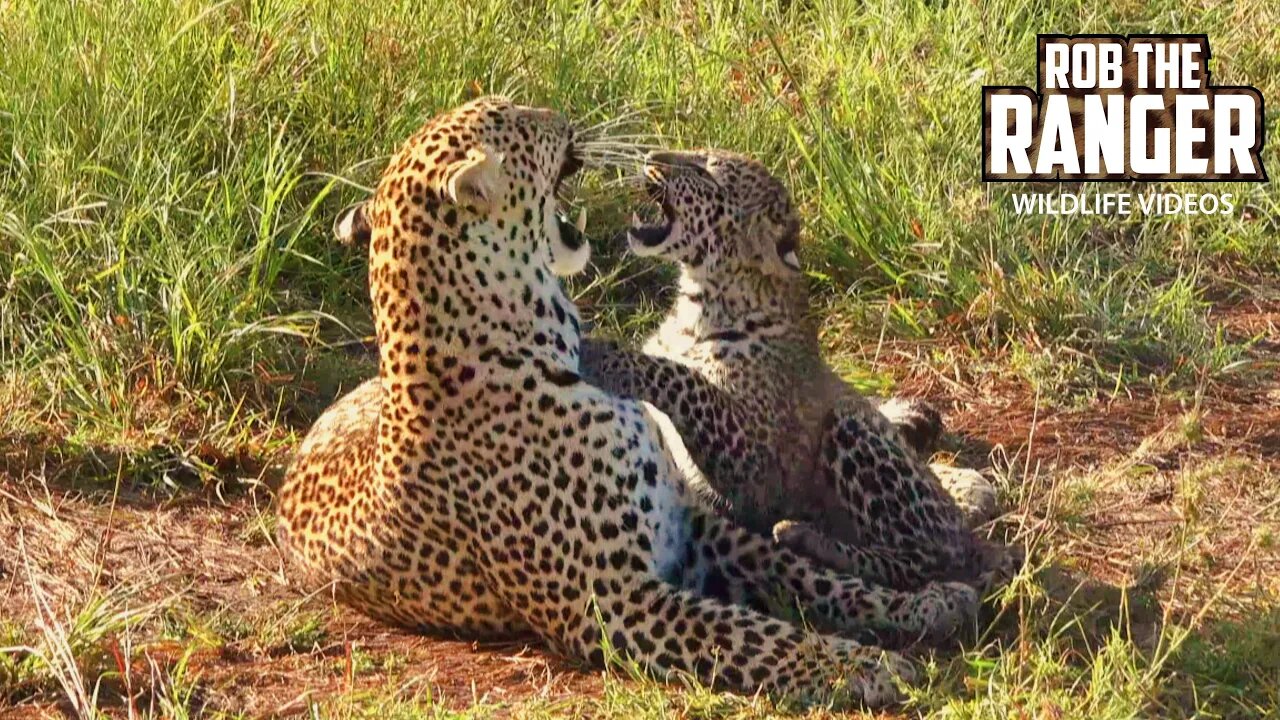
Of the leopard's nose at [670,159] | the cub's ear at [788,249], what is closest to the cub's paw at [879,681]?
the cub's ear at [788,249]

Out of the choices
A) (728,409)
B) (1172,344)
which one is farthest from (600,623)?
(1172,344)

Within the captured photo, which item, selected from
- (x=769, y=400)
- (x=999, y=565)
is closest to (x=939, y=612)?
(x=999, y=565)

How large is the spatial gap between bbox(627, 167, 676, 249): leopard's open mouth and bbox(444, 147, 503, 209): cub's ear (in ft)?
4.70

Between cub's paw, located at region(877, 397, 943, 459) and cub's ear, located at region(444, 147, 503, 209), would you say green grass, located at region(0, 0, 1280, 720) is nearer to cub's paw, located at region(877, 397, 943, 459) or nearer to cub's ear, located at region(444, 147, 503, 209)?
cub's paw, located at region(877, 397, 943, 459)

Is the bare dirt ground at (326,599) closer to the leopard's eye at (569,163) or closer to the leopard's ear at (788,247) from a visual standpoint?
the leopard's ear at (788,247)

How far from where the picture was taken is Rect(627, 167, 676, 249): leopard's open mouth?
7355mm

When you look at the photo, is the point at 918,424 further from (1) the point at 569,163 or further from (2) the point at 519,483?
(2) the point at 519,483

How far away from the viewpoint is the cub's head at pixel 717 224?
739 cm

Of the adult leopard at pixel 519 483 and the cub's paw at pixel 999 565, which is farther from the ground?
the adult leopard at pixel 519 483

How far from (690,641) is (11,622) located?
2.05 m

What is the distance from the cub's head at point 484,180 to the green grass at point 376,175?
4.27 ft

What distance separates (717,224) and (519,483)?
1.65m

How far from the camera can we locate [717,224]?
741 centimetres

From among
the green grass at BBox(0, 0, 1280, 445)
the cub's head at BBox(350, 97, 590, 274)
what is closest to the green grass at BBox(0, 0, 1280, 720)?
the green grass at BBox(0, 0, 1280, 445)
